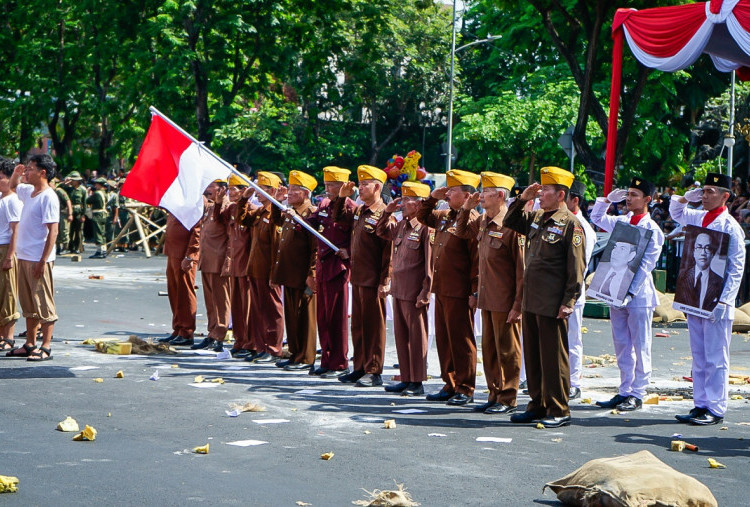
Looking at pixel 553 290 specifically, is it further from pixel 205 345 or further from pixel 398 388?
pixel 205 345

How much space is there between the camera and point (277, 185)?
41.1ft

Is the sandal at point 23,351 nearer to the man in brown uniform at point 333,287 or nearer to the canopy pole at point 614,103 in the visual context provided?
the man in brown uniform at point 333,287

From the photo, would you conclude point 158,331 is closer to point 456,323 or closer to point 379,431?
point 456,323

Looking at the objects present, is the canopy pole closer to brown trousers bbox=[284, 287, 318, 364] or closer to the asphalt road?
the asphalt road

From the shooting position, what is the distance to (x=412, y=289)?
33.7ft

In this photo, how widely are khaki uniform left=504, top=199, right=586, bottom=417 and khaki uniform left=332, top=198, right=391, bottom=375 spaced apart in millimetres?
2267

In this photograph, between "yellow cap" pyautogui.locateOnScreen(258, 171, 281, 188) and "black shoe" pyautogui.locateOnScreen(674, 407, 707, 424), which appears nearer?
"black shoe" pyautogui.locateOnScreen(674, 407, 707, 424)

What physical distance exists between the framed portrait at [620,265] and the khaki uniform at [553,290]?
0.96 m

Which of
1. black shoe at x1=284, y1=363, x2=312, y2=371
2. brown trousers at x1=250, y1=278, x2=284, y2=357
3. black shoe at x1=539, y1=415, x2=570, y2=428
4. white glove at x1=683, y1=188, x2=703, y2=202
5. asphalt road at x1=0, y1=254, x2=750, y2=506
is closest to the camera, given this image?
asphalt road at x1=0, y1=254, x2=750, y2=506

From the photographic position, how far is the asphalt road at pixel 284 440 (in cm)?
637

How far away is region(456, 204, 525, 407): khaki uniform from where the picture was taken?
923 cm

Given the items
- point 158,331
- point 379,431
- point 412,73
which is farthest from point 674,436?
point 412,73

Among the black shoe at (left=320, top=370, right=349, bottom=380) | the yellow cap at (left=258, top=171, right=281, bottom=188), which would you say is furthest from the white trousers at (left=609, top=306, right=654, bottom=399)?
the yellow cap at (left=258, top=171, right=281, bottom=188)

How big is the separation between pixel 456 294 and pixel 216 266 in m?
4.02
